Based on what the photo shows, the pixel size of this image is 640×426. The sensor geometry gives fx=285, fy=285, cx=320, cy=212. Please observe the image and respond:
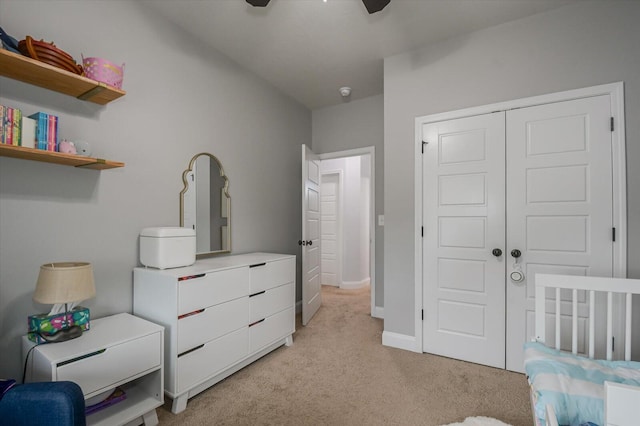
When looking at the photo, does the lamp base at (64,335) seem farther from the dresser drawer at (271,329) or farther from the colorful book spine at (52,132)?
the dresser drawer at (271,329)

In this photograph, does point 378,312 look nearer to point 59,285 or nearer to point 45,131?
point 59,285

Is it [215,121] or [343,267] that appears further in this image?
[343,267]

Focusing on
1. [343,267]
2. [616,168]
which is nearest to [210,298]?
[616,168]

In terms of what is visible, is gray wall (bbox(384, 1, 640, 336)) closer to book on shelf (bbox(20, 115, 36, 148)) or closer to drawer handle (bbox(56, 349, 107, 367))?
drawer handle (bbox(56, 349, 107, 367))

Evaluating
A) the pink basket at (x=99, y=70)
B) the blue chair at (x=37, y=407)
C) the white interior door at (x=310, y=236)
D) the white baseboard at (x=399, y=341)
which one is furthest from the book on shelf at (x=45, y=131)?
the white baseboard at (x=399, y=341)

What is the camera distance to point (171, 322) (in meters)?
1.67

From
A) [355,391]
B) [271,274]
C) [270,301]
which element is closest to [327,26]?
[271,274]

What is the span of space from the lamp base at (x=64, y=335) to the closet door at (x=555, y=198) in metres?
2.77

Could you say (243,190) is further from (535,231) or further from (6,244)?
(535,231)

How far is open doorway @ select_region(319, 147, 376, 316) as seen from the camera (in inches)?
197

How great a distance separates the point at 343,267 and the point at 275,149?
2.54 metres

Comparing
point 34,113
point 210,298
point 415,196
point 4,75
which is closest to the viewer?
point 4,75

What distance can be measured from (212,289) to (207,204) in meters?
0.88

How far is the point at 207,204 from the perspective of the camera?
2.47 m
